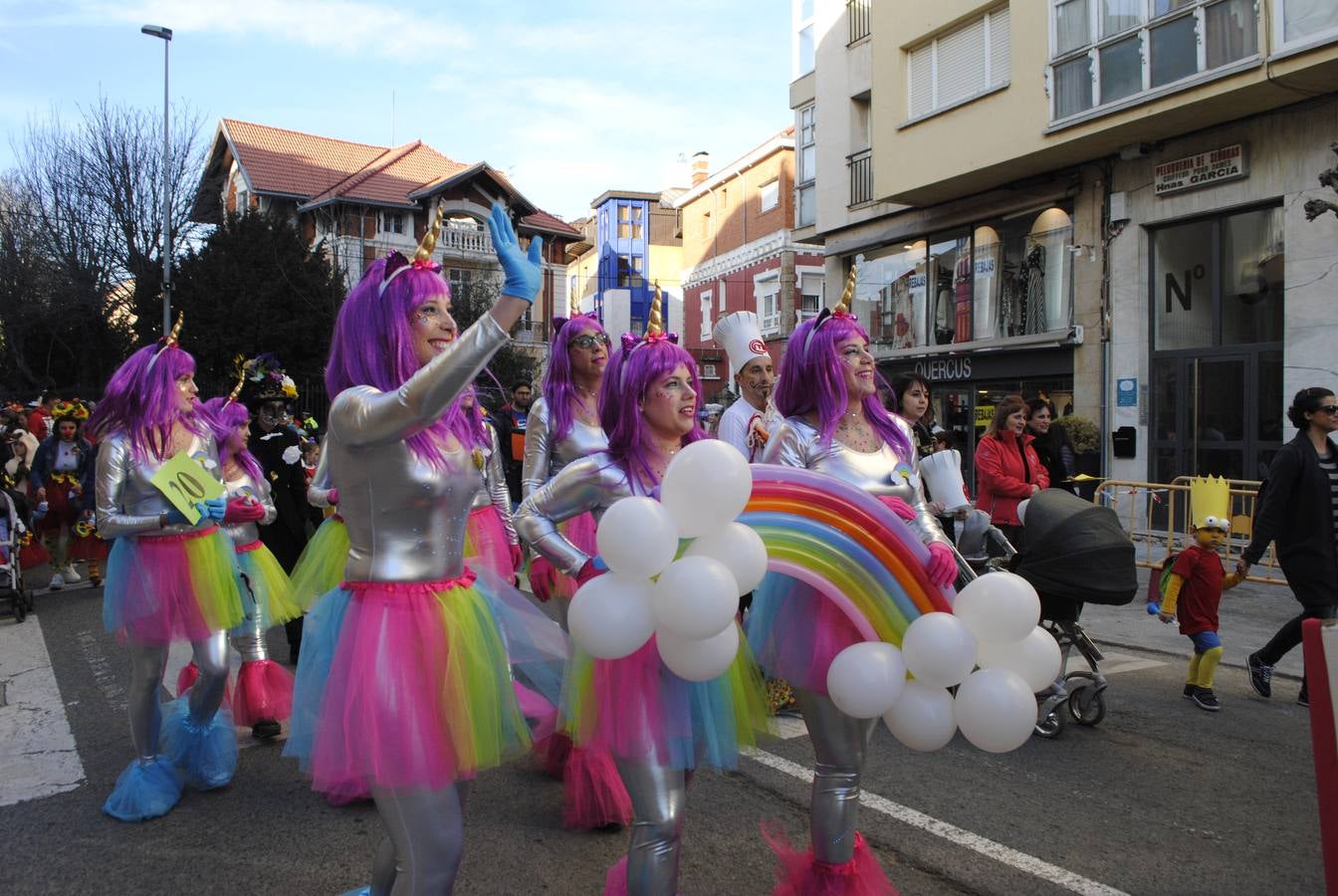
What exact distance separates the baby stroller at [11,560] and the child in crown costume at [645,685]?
747cm

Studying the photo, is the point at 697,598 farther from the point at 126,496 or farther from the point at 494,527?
the point at 126,496

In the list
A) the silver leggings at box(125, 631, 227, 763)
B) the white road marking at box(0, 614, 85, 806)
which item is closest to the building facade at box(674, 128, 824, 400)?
the white road marking at box(0, 614, 85, 806)

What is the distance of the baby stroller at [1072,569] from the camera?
188 inches

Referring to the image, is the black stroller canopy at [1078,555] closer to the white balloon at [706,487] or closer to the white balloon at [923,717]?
the white balloon at [923,717]

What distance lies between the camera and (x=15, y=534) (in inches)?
345

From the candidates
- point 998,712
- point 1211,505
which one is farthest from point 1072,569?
point 998,712

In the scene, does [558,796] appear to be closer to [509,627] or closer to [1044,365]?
[509,627]

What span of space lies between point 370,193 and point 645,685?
33.8 metres

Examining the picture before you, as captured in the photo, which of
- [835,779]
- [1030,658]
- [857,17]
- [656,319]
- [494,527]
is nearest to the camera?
[1030,658]

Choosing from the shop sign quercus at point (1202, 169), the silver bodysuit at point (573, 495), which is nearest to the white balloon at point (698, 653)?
the silver bodysuit at point (573, 495)

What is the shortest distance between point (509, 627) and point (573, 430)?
188 cm

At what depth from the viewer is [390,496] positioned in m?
2.47

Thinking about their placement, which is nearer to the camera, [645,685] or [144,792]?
[645,685]

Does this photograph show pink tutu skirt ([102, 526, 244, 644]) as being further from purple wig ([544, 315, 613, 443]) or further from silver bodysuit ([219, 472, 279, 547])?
purple wig ([544, 315, 613, 443])
